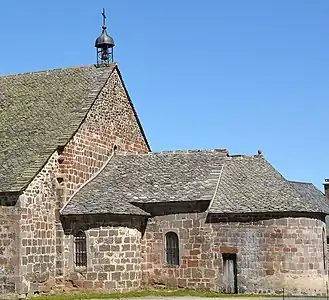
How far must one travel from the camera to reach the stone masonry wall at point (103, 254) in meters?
30.6

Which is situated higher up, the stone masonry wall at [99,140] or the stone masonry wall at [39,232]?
the stone masonry wall at [99,140]

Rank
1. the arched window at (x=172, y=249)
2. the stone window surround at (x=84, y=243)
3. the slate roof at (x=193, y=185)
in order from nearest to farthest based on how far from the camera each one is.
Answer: the stone window surround at (x=84, y=243), the slate roof at (x=193, y=185), the arched window at (x=172, y=249)

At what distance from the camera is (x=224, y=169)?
3378cm

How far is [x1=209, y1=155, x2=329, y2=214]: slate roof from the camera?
102ft

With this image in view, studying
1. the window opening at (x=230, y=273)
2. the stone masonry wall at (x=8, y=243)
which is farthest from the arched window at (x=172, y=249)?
the stone masonry wall at (x=8, y=243)

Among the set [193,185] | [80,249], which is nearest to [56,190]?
[80,249]

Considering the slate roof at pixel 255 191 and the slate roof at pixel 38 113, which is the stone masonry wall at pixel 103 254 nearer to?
the slate roof at pixel 38 113

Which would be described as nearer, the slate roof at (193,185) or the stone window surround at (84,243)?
the stone window surround at (84,243)

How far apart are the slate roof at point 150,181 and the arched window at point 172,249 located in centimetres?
178

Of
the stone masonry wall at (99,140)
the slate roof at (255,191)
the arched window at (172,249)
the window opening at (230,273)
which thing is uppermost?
the stone masonry wall at (99,140)

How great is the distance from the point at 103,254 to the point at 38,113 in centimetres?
845

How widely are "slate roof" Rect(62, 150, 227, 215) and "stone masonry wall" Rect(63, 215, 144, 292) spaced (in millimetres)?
603

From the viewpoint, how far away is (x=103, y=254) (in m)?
30.6

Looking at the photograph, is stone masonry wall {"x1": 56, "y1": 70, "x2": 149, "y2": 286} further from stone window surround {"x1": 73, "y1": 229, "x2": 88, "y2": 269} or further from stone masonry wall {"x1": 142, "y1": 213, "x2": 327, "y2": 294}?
stone masonry wall {"x1": 142, "y1": 213, "x2": 327, "y2": 294}
